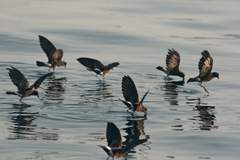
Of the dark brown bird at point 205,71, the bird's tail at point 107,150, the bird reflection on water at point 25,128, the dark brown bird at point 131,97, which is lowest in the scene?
the bird's tail at point 107,150

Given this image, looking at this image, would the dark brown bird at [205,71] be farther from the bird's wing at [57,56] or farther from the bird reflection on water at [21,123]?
the bird reflection on water at [21,123]

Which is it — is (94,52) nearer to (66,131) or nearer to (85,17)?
(85,17)

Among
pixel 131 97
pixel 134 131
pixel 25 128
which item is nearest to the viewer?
pixel 25 128

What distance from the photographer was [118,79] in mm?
20547

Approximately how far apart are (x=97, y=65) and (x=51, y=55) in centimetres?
128

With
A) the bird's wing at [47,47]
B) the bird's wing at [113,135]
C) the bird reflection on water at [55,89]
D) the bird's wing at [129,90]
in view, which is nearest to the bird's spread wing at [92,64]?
the bird reflection on water at [55,89]

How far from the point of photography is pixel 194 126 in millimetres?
15922

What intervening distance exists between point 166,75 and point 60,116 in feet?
18.7

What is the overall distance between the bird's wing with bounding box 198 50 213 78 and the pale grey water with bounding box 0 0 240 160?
0.34m

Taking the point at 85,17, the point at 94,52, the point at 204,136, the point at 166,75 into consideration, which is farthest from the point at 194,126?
the point at 85,17

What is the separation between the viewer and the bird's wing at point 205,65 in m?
19.8

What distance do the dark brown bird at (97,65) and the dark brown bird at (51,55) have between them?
0.62 meters

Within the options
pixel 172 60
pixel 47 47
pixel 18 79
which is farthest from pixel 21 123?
pixel 172 60

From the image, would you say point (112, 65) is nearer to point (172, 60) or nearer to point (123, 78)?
point (172, 60)
